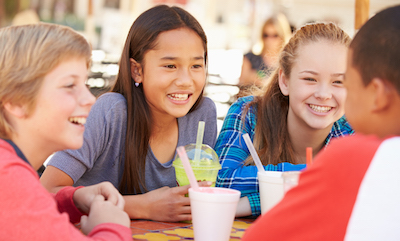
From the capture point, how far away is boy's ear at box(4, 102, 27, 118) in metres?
1.09

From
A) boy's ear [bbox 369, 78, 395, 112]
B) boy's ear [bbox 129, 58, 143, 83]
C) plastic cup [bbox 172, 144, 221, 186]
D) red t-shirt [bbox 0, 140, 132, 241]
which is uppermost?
boy's ear [bbox 369, 78, 395, 112]

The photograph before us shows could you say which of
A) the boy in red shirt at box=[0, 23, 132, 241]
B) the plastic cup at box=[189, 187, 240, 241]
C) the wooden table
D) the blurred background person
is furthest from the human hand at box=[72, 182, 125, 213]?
the blurred background person

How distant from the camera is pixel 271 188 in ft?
4.16

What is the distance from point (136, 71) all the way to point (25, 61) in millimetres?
925

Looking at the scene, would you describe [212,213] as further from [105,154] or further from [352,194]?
[105,154]

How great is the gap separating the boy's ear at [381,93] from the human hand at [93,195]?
2.33 feet

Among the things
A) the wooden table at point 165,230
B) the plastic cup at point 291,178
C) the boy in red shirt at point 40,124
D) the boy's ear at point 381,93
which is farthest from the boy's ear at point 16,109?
the boy's ear at point 381,93

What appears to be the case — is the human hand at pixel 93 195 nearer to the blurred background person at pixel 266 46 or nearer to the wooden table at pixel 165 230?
the wooden table at pixel 165 230

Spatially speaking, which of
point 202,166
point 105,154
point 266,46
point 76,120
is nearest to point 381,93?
point 202,166

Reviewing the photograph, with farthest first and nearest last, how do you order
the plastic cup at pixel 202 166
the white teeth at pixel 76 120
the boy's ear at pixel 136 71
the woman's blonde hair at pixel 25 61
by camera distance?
the boy's ear at pixel 136 71, the plastic cup at pixel 202 166, the white teeth at pixel 76 120, the woman's blonde hair at pixel 25 61

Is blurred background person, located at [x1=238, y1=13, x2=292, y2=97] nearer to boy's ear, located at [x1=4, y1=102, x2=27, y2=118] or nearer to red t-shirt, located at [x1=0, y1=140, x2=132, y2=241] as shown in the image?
boy's ear, located at [x1=4, y1=102, x2=27, y2=118]

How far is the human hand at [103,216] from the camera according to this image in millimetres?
1085

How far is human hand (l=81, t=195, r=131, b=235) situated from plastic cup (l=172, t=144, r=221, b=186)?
325mm

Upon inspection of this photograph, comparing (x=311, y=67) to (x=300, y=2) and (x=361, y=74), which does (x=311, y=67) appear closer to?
(x=361, y=74)
